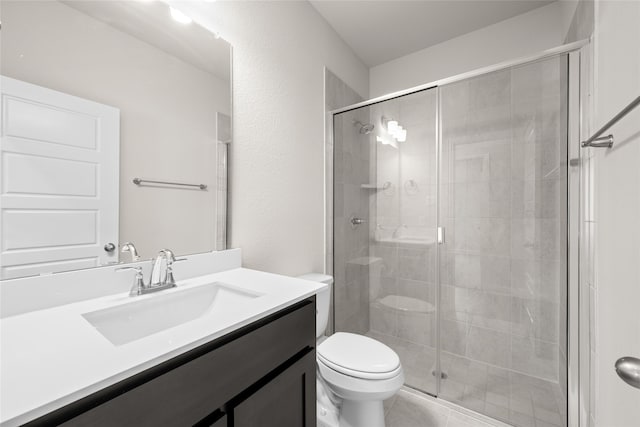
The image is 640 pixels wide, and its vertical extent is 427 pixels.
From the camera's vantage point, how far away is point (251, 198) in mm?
1404

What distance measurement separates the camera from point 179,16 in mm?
1119

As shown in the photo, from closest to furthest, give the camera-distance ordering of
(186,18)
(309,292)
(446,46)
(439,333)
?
(309,292) → (186,18) → (439,333) → (446,46)

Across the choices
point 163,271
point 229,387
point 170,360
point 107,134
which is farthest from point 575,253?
point 107,134

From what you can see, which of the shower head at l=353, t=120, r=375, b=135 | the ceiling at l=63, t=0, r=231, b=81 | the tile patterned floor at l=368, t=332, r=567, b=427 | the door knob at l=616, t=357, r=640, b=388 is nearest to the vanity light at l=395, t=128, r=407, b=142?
the shower head at l=353, t=120, r=375, b=135

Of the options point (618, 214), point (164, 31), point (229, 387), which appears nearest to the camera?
point (229, 387)

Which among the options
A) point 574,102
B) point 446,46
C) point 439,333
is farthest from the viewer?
point 446,46

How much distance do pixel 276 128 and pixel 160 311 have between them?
109cm

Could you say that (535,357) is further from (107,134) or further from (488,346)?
(107,134)

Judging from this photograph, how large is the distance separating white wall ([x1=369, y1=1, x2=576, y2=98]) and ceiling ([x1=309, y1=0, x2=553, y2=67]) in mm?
60

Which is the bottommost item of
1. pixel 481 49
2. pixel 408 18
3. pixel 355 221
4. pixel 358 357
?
pixel 358 357

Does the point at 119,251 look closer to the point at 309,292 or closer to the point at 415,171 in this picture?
the point at 309,292

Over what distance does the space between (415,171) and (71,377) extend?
1834mm

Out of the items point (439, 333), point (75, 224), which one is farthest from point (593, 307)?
point (75, 224)

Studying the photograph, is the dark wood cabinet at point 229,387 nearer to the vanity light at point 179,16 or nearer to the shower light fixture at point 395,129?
the vanity light at point 179,16
